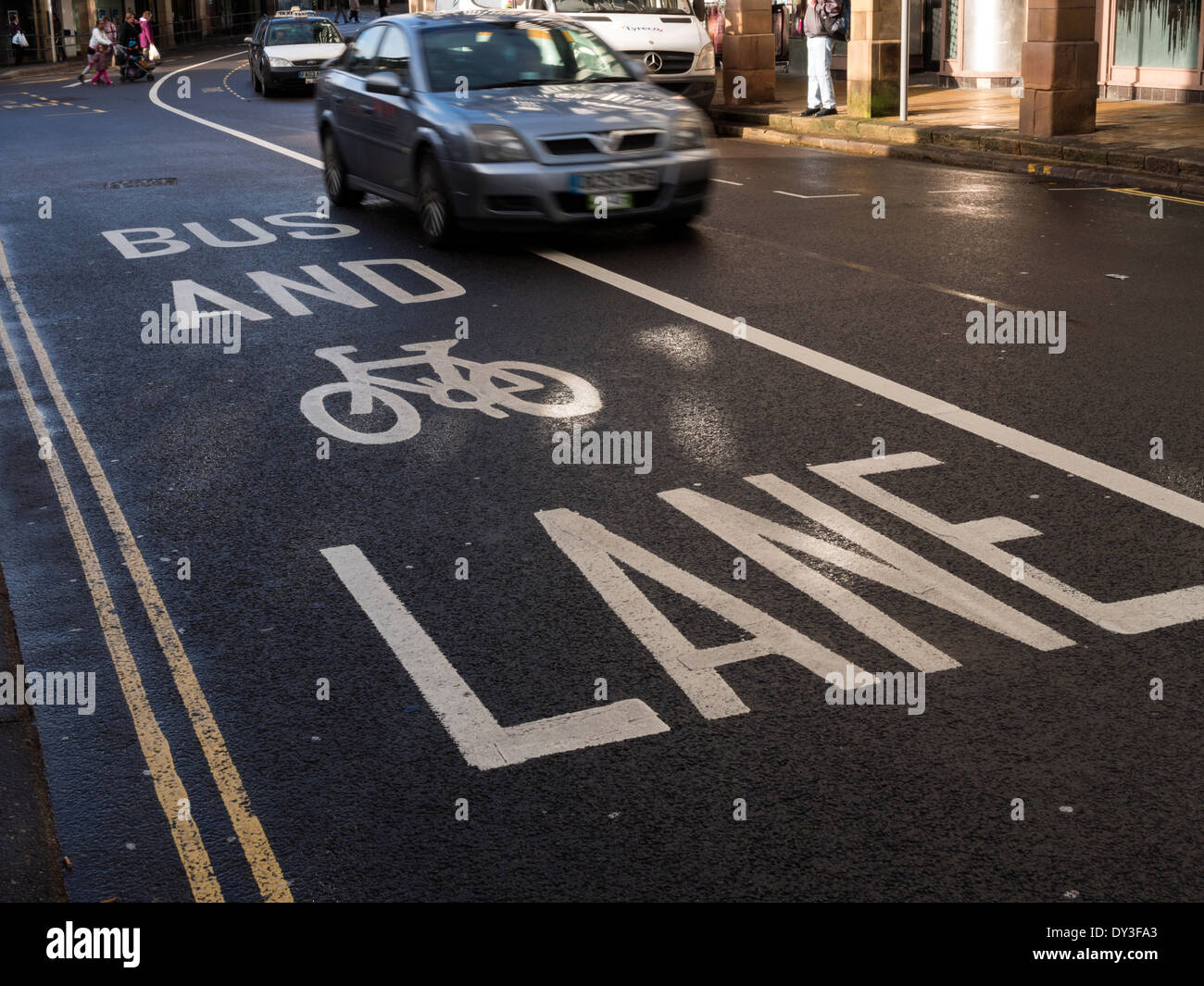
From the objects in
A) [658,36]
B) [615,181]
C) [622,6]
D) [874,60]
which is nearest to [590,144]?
[615,181]

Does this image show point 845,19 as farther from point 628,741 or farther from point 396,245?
point 628,741

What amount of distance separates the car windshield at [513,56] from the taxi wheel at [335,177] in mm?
1946

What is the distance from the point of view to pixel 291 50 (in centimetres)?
3306

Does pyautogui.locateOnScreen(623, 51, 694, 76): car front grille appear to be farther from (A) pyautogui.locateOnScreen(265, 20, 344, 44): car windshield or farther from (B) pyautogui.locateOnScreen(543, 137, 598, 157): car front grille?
(A) pyautogui.locateOnScreen(265, 20, 344, 44): car windshield

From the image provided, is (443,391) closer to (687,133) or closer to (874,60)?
(687,133)

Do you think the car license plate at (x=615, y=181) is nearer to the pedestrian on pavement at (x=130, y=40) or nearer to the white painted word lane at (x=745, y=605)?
Result: the white painted word lane at (x=745, y=605)

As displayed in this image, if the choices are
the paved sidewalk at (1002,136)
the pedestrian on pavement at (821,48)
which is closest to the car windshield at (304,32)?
the paved sidewalk at (1002,136)

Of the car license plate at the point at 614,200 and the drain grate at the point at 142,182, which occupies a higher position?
the car license plate at the point at 614,200

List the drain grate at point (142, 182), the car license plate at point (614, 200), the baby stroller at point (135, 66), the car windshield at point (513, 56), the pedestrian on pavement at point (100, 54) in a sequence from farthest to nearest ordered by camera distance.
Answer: the baby stroller at point (135, 66) < the pedestrian on pavement at point (100, 54) < the drain grate at point (142, 182) < the car windshield at point (513, 56) < the car license plate at point (614, 200)

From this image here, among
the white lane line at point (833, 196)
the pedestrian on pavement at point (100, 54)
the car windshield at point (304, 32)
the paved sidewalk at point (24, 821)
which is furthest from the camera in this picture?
the pedestrian on pavement at point (100, 54)

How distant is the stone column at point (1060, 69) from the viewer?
18.2 meters

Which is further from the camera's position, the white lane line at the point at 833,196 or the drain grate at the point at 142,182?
the drain grate at the point at 142,182

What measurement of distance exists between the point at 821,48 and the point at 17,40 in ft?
150

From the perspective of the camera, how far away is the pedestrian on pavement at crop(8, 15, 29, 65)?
58469 mm
